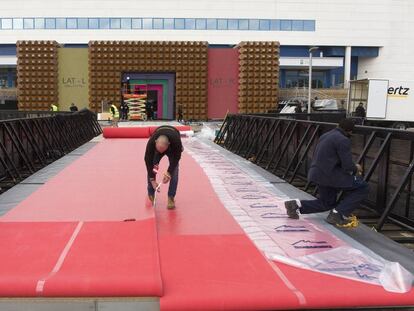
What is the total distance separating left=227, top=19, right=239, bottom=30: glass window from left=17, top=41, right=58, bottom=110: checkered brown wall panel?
2615 cm

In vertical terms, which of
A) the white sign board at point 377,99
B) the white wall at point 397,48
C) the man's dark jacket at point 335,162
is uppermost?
the white wall at point 397,48

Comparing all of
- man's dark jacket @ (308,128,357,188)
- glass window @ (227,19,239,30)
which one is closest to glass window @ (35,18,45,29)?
glass window @ (227,19,239,30)

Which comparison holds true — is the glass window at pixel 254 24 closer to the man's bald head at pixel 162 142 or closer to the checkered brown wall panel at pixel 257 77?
the checkered brown wall panel at pixel 257 77

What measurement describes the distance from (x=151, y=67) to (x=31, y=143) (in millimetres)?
24574

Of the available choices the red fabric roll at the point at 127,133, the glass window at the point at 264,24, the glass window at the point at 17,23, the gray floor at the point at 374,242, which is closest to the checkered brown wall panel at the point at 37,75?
the red fabric roll at the point at 127,133

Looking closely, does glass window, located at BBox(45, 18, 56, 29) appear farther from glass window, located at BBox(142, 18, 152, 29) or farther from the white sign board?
the white sign board

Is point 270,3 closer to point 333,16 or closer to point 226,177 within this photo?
point 333,16

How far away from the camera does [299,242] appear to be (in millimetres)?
5664

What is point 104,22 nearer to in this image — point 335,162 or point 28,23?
point 28,23

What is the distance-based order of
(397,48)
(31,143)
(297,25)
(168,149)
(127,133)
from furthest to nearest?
(397,48), (297,25), (127,133), (31,143), (168,149)

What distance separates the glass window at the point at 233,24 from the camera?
5706cm

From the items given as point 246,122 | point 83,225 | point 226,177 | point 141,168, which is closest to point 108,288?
point 83,225

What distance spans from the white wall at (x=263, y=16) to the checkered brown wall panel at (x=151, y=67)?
70.2ft

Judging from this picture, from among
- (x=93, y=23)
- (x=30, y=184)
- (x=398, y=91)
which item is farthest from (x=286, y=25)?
(x=30, y=184)
